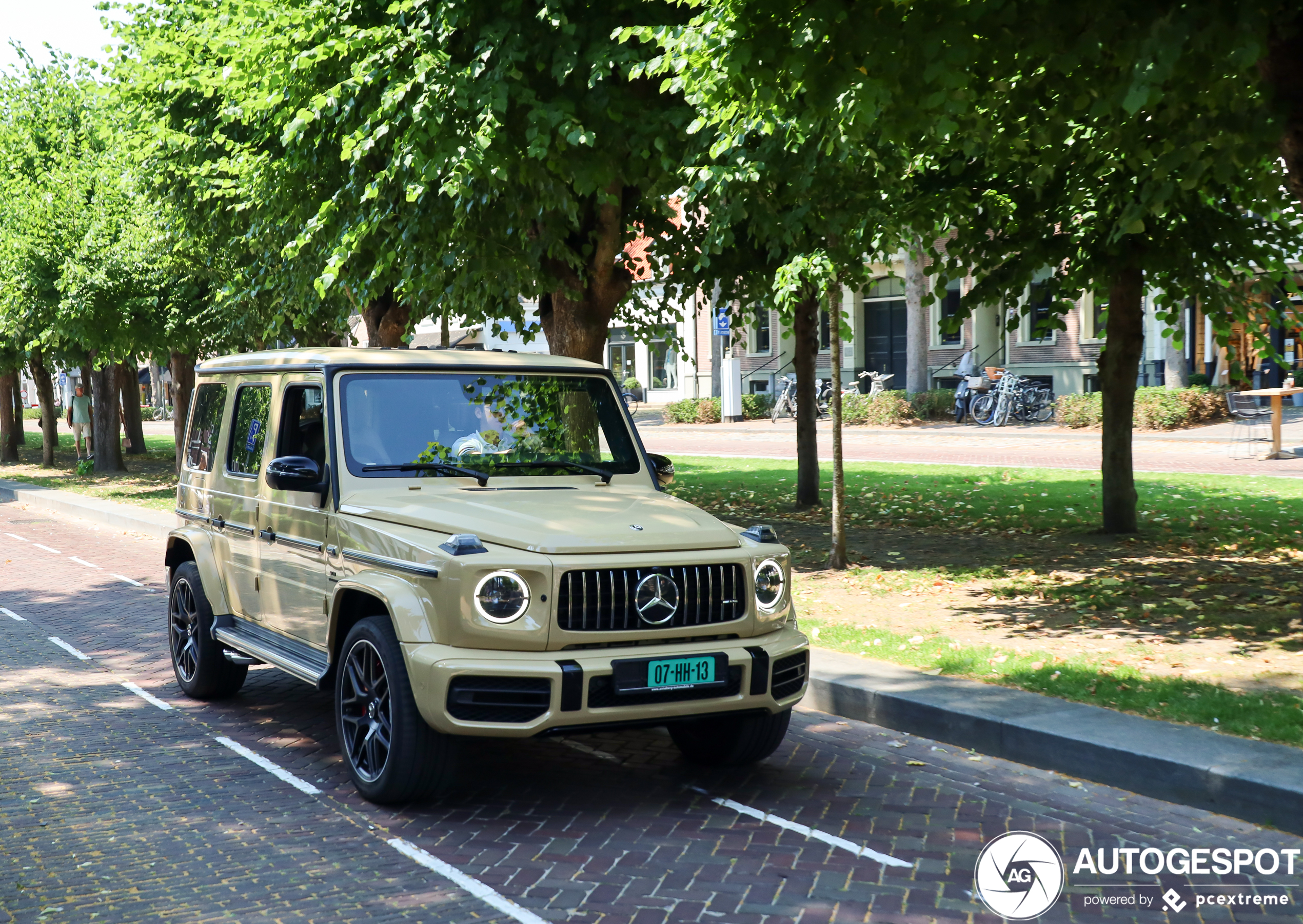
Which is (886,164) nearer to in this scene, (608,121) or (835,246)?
(835,246)

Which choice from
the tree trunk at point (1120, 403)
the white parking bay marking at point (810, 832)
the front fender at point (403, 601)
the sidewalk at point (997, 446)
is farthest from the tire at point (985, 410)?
the front fender at point (403, 601)

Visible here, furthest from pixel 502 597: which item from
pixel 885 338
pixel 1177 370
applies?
pixel 885 338

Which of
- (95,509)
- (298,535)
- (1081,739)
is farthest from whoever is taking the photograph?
(95,509)

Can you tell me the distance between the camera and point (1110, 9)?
6.59 metres

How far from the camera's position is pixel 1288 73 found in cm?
709

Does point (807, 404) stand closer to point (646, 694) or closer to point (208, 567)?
point (208, 567)

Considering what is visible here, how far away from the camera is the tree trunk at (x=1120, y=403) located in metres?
12.3

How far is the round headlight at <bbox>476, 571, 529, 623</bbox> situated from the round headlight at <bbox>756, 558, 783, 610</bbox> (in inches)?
41.8

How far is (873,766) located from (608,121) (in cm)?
672

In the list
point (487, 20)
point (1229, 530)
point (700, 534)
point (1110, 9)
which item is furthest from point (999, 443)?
point (700, 534)

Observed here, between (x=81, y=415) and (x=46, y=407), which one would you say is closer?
(x=81, y=415)

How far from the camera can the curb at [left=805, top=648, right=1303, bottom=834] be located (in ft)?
17.1

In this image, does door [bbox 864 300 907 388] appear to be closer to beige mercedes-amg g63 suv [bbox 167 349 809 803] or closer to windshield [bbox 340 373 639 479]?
windshield [bbox 340 373 639 479]

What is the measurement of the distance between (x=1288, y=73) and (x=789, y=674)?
15.3 ft
